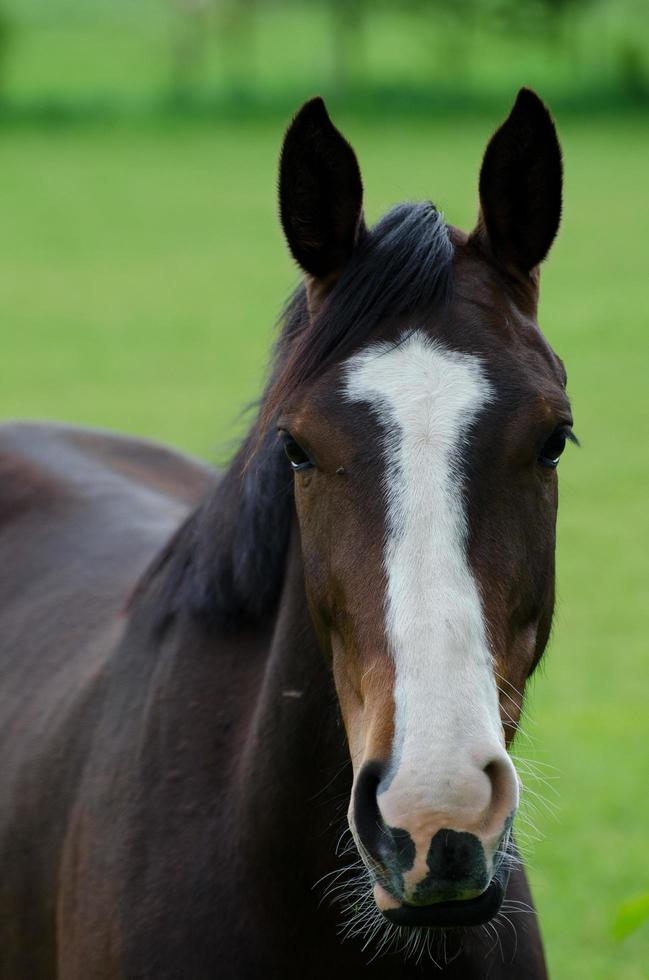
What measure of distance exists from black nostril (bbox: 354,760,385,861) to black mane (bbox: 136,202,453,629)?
66 centimetres

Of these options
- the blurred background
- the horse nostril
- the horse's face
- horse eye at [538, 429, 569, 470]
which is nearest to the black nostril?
the horse's face

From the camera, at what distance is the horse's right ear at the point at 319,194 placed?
2.30 m

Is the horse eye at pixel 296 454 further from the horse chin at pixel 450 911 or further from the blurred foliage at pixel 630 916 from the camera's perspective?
the blurred foliage at pixel 630 916

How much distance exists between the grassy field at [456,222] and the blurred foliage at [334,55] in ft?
7.27

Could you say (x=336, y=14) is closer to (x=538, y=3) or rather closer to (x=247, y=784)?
(x=538, y=3)

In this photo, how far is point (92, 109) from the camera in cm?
3047

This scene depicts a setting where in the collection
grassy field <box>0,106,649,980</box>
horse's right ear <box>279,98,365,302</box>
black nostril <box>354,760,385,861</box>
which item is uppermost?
horse's right ear <box>279,98,365,302</box>

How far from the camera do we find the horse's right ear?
230cm

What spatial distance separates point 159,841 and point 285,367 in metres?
0.89

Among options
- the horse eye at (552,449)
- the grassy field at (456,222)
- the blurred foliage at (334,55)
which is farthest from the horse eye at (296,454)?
the blurred foliage at (334,55)

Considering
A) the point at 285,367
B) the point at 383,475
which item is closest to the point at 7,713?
the point at 285,367

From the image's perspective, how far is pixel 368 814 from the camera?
74.2 inches

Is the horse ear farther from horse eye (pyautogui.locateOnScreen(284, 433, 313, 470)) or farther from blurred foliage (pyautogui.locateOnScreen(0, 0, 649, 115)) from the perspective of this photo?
blurred foliage (pyautogui.locateOnScreen(0, 0, 649, 115))

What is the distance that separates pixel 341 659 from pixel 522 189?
87 cm
